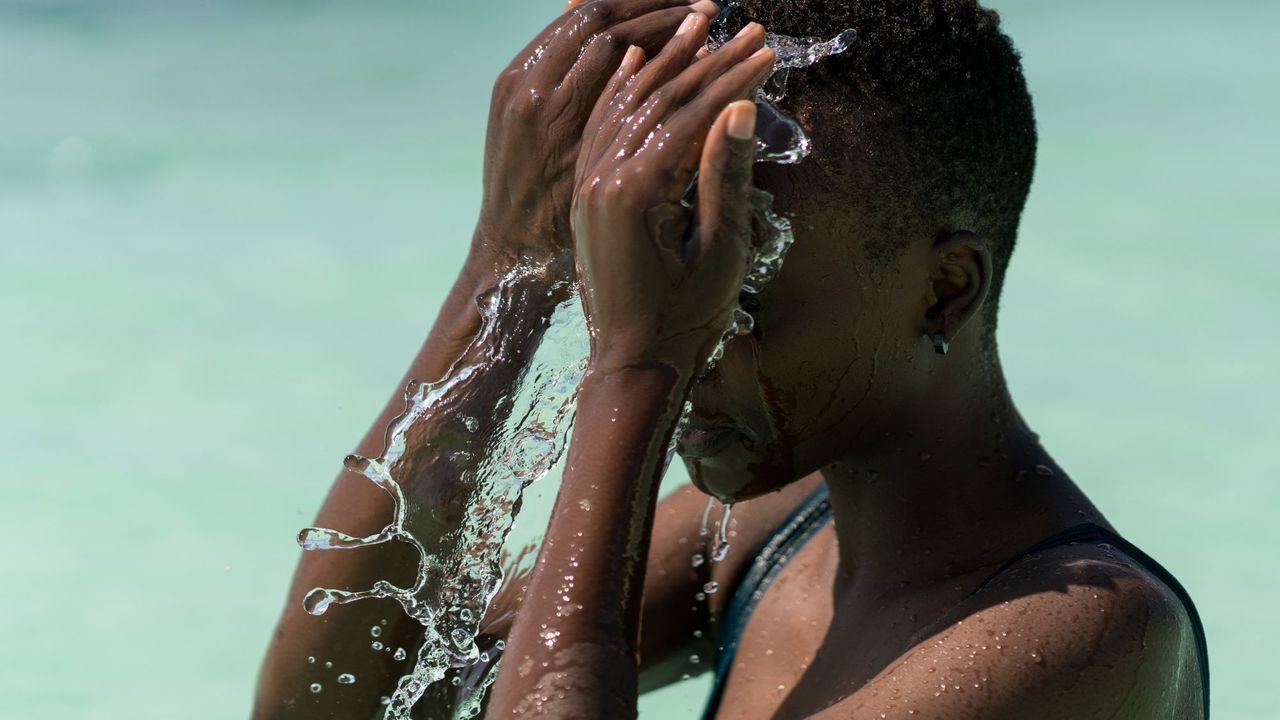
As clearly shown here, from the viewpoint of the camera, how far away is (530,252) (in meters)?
2.26

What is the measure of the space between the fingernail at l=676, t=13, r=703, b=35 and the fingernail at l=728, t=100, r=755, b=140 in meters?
0.22

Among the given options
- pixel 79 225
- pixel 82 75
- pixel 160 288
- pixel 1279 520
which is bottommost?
pixel 1279 520

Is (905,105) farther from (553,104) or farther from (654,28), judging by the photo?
(553,104)

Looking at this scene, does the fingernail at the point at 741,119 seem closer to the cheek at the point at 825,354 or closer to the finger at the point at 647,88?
the finger at the point at 647,88

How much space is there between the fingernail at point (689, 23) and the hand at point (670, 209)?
0.11ft

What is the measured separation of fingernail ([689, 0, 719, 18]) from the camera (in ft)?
6.57

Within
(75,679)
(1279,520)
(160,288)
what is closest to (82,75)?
(160,288)

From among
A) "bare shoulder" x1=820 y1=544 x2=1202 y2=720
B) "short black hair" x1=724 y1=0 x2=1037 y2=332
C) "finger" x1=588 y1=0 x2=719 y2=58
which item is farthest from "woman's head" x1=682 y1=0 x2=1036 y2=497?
"bare shoulder" x1=820 y1=544 x2=1202 y2=720

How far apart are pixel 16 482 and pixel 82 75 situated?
384 cm

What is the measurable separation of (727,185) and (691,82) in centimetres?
15

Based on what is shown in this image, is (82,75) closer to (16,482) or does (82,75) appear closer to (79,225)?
(79,225)

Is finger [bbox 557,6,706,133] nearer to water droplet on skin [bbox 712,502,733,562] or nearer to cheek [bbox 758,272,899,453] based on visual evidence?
cheek [bbox 758,272,899,453]

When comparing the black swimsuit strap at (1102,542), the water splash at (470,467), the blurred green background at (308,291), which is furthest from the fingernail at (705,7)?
the blurred green background at (308,291)

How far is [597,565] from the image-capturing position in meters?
1.77
